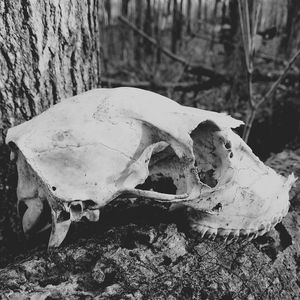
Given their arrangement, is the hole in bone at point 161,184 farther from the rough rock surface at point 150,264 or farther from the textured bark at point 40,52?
the textured bark at point 40,52

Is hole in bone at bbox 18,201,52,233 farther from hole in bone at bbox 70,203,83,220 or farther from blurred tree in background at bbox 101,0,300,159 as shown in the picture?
blurred tree in background at bbox 101,0,300,159

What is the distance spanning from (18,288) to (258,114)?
341cm

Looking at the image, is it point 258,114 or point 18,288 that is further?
point 258,114

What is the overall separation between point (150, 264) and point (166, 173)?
0.46 metres

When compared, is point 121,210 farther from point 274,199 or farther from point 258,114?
point 258,114

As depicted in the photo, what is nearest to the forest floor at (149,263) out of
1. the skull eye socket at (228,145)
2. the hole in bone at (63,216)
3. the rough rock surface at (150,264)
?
the rough rock surface at (150,264)

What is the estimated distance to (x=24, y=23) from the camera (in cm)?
189

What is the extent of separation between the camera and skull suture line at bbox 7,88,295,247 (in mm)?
1541

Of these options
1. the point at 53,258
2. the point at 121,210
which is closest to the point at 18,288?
the point at 53,258

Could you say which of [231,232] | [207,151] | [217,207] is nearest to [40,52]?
[207,151]

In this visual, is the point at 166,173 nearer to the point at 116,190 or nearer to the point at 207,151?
the point at 207,151

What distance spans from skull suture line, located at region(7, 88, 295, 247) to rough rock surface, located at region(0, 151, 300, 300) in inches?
3.7

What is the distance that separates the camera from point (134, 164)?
5.20 feet

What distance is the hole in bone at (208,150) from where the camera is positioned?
1767 mm
